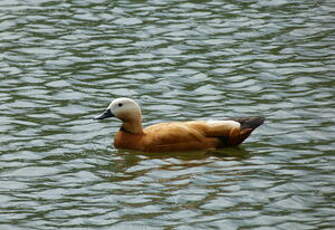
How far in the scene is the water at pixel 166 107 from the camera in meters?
10.0

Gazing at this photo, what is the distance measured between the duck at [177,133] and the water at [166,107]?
0.15 m

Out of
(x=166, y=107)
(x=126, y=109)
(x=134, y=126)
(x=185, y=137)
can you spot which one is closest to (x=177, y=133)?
(x=185, y=137)

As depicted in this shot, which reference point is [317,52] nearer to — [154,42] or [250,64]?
[250,64]

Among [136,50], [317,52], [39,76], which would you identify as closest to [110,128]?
[39,76]

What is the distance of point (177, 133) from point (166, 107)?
1.71 metres

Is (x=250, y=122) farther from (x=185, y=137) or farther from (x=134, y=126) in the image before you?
(x=134, y=126)

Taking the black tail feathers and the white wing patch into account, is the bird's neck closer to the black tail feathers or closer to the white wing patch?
the white wing patch

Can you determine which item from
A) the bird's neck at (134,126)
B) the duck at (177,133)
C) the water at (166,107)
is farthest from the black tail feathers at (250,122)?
the bird's neck at (134,126)

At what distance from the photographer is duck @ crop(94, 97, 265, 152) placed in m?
12.3

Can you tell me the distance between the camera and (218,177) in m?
11.1

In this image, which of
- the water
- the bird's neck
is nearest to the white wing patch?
the water

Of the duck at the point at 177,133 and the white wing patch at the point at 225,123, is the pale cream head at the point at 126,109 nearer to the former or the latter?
the duck at the point at 177,133

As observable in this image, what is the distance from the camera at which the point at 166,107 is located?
45.6 feet

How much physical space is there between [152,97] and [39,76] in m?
2.16
